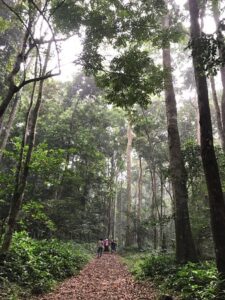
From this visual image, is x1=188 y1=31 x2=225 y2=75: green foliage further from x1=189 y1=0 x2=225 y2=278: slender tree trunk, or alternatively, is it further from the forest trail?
the forest trail

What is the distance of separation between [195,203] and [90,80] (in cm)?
1723

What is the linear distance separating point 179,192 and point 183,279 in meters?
3.79

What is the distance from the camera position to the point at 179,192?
11.1 m

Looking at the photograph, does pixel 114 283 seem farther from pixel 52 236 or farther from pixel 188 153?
pixel 52 236

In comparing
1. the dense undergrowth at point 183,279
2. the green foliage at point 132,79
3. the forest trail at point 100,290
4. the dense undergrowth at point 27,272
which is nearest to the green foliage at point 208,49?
the green foliage at point 132,79

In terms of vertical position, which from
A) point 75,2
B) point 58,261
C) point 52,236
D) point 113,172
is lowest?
point 58,261

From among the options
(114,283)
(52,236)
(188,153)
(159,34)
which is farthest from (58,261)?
(52,236)

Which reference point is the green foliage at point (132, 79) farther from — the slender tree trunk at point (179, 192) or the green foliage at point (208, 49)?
the green foliage at point (208, 49)

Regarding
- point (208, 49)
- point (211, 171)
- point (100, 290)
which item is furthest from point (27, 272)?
point (208, 49)

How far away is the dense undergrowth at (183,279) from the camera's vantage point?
642 centimetres

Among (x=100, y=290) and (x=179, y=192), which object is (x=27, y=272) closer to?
(x=100, y=290)

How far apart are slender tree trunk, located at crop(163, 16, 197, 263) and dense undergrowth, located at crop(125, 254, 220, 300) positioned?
0.59 metres

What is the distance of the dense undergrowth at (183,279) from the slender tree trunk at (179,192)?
592mm

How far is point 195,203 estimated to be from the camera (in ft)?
56.6
